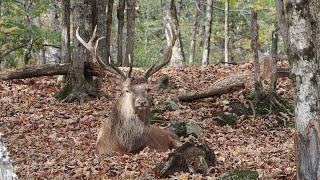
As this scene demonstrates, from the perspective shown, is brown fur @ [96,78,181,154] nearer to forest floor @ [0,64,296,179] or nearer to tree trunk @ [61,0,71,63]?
forest floor @ [0,64,296,179]

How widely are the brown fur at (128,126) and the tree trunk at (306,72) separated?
366 centimetres

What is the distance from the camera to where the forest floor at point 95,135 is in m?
7.30

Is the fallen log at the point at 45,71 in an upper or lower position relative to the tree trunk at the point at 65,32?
lower

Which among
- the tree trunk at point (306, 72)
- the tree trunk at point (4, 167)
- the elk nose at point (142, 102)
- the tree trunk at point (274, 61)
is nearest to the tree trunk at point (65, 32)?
the tree trunk at point (274, 61)

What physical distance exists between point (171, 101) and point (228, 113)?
1.40 metres

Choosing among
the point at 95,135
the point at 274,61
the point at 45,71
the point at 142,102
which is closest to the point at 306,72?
the point at 142,102

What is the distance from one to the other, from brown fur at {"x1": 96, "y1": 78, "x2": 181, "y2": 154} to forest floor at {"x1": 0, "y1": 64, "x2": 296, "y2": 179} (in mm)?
Answer: 362

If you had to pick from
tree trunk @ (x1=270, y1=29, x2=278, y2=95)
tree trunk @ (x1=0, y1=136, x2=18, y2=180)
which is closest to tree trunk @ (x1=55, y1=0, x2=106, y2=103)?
tree trunk @ (x1=270, y1=29, x2=278, y2=95)

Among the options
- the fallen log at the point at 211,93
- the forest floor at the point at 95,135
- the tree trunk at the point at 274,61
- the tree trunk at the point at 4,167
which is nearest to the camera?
the tree trunk at the point at 4,167

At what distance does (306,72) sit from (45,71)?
31.4 feet

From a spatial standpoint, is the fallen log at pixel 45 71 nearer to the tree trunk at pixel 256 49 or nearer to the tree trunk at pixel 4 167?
the tree trunk at pixel 256 49

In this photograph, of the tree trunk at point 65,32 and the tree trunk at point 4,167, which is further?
the tree trunk at point 65,32

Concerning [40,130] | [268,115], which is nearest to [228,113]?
[268,115]

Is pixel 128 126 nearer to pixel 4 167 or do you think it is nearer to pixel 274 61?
pixel 274 61
